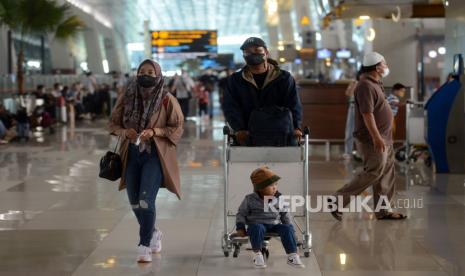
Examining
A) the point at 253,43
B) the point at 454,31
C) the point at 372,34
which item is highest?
the point at 372,34

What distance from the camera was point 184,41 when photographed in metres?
34.0

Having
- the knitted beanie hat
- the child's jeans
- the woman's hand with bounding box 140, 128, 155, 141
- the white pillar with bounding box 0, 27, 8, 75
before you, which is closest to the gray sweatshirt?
the knitted beanie hat

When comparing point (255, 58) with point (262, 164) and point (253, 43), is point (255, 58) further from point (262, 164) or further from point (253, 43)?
point (262, 164)

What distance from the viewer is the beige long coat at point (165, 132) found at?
730 cm

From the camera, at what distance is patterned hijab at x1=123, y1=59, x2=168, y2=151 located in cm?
730

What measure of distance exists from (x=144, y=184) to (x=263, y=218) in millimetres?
1027

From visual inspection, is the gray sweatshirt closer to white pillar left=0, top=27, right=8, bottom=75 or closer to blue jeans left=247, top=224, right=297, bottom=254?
blue jeans left=247, top=224, right=297, bottom=254

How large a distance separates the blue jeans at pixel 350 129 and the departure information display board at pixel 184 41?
687 inches

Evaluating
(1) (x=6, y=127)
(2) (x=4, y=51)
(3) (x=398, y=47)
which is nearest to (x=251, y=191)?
(1) (x=6, y=127)

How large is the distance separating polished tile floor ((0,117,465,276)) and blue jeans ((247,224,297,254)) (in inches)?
7.9

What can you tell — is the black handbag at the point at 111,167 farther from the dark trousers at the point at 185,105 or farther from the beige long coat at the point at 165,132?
the dark trousers at the point at 185,105

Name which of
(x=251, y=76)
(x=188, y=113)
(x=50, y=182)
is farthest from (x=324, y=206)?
(x=188, y=113)

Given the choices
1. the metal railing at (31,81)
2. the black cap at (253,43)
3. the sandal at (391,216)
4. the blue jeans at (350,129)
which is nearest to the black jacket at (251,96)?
the black cap at (253,43)

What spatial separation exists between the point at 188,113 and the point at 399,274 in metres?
25.5
